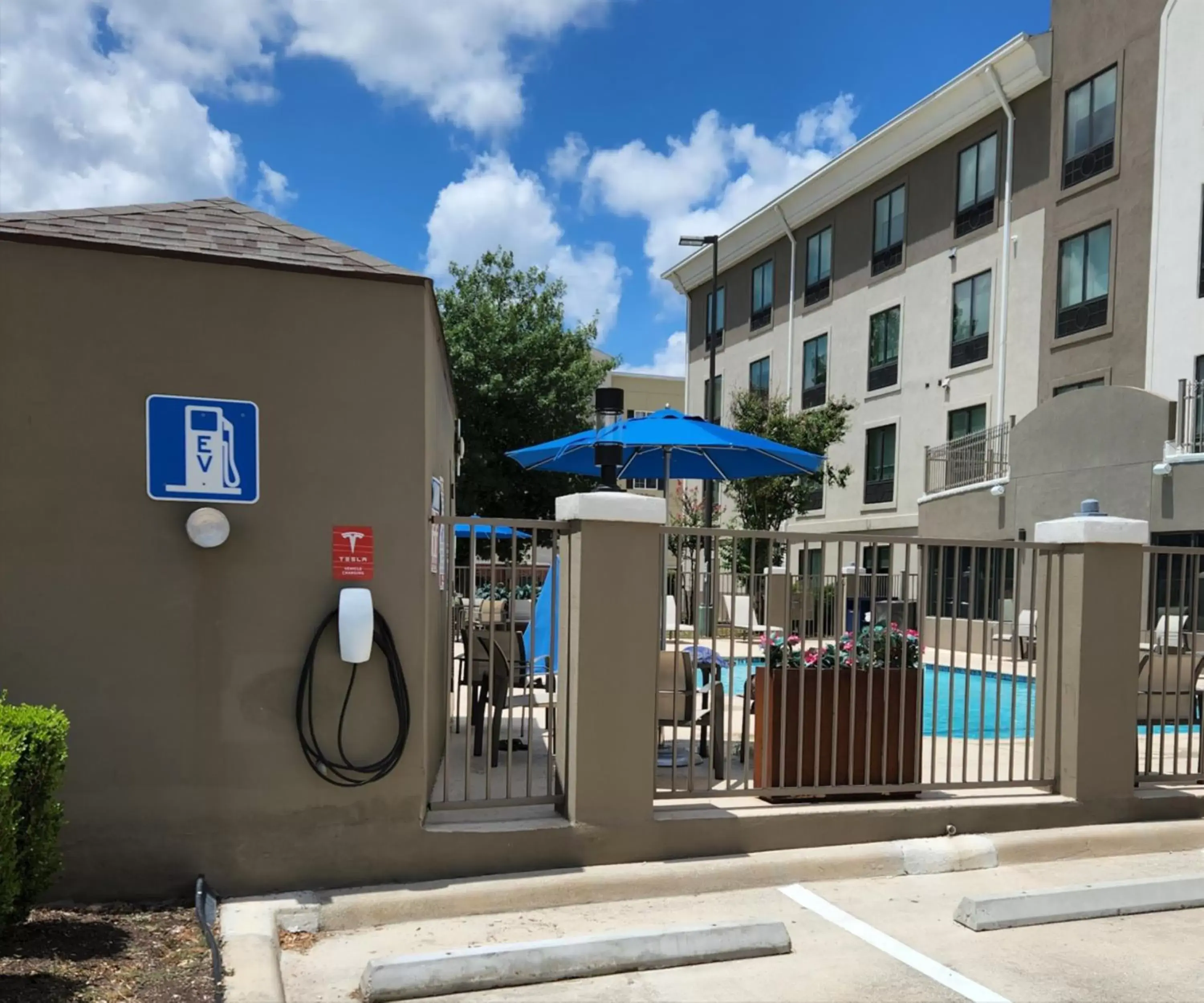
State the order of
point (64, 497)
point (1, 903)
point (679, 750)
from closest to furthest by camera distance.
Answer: point (1, 903), point (64, 497), point (679, 750)

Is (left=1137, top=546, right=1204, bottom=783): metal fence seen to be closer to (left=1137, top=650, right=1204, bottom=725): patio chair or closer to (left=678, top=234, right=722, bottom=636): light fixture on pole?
(left=1137, top=650, right=1204, bottom=725): patio chair

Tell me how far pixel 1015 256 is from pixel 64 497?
22.2 m

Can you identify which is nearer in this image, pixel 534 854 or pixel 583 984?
pixel 583 984

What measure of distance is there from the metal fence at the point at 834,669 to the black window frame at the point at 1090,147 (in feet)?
55.9

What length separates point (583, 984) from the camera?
12.9 feet

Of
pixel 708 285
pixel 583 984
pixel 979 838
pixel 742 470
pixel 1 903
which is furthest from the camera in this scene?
pixel 708 285

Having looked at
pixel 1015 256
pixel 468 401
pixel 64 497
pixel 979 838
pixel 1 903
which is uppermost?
pixel 1015 256

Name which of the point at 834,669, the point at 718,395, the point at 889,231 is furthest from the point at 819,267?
the point at 834,669

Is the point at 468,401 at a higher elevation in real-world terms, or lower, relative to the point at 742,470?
higher

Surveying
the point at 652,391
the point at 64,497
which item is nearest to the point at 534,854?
the point at 64,497

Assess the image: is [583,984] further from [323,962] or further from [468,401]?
[468,401]

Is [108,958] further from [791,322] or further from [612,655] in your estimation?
[791,322]

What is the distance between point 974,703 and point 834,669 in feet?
22.8

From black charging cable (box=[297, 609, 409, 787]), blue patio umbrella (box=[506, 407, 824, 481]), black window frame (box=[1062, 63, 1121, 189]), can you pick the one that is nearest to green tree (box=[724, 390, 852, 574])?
black window frame (box=[1062, 63, 1121, 189])
